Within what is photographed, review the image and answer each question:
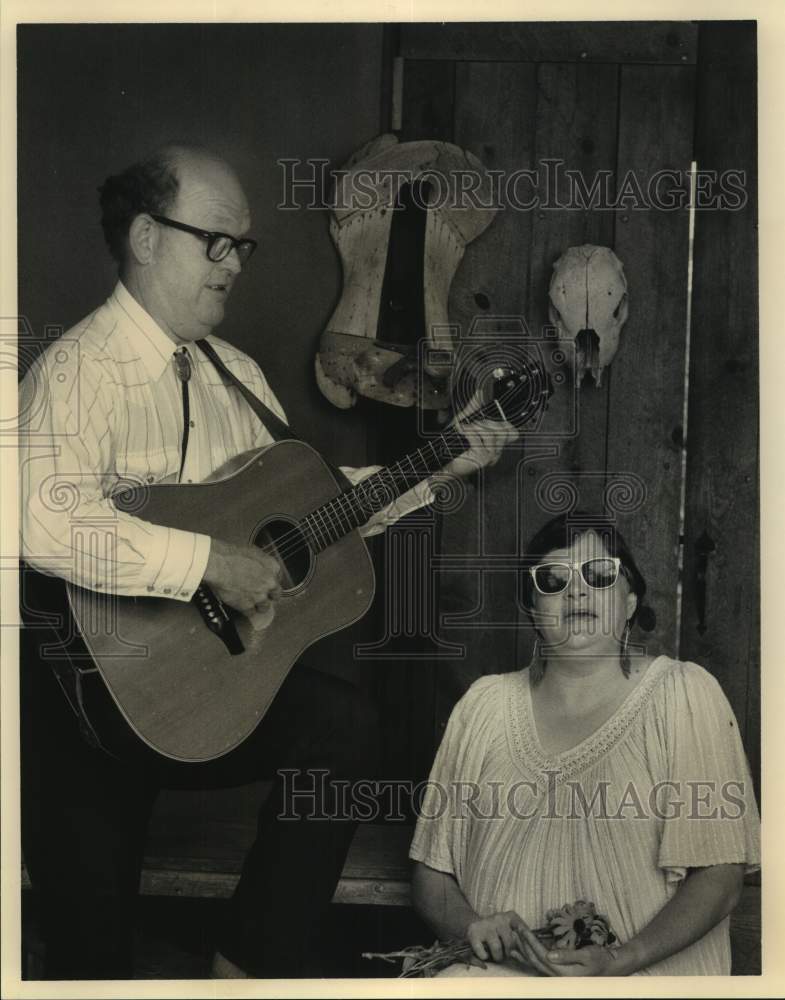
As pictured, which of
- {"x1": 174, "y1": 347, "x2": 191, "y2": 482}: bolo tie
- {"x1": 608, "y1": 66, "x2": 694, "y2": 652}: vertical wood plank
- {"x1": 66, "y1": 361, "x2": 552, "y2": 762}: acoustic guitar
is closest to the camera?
{"x1": 66, "y1": 361, "x2": 552, "y2": 762}: acoustic guitar

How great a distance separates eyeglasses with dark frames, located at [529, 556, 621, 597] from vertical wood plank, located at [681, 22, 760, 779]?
0.21 meters

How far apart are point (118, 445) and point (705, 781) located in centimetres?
157

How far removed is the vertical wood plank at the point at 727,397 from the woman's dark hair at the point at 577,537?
13cm

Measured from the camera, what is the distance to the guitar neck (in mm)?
2977

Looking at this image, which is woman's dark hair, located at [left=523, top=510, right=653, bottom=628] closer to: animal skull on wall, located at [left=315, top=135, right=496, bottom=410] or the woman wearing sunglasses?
the woman wearing sunglasses

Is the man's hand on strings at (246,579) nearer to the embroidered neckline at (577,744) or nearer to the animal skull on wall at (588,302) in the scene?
the embroidered neckline at (577,744)

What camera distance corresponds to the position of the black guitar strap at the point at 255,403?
10.0 feet

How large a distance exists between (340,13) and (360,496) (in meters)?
1.16

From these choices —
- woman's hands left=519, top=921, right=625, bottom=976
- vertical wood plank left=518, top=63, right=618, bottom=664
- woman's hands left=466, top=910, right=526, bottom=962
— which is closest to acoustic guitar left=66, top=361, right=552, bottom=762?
vertical wood plank left=518, top=63, right=618, bottom=664

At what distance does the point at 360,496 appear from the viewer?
302cm

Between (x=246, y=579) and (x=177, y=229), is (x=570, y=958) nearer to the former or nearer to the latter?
(x=246, y=579)

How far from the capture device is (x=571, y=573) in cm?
305

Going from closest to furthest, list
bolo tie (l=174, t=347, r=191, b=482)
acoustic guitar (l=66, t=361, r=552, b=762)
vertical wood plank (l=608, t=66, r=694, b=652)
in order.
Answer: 1. acoustic guitar (l=66, t=361, r=552, b=762)
2. bolo tie (l=174, t=347, r=191, b=482)
3. vertical wood plank (l=608, t=66, r=694, b=652)

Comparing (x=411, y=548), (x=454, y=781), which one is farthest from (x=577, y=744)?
(x=411, y=548)
